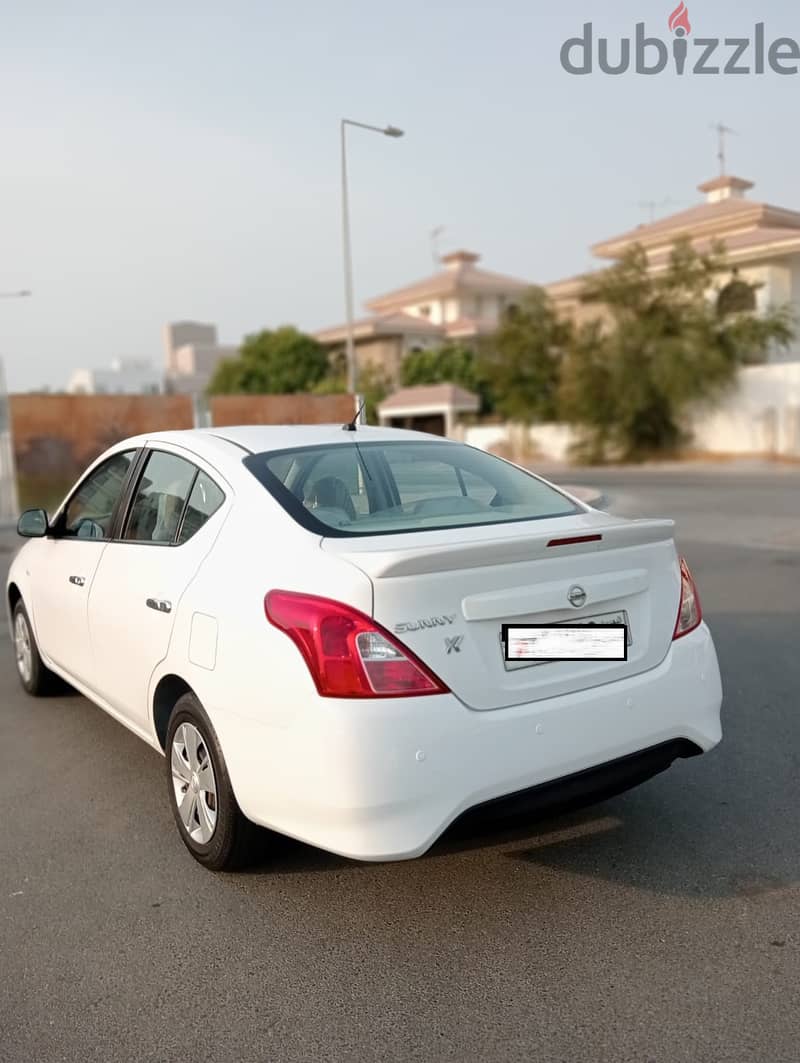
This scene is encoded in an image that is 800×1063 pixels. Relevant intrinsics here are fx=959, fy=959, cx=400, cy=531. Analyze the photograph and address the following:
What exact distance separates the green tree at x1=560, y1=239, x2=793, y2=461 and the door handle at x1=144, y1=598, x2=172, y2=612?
29.4m

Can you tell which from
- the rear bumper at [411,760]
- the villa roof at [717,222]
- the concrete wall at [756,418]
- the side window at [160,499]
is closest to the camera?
the rear bumper at [411,760]

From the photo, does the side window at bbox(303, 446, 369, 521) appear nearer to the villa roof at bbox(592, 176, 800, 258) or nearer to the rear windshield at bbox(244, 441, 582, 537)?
the rear windshield at bbox(244, 441, 582, 537)

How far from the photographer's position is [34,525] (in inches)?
189

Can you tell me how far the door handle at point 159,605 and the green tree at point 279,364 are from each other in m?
48.4

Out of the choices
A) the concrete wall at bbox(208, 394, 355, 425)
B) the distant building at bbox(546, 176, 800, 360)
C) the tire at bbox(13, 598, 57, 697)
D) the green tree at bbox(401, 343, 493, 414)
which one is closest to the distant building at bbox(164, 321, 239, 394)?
the green tree at bbox(401, 343, 493, 414)

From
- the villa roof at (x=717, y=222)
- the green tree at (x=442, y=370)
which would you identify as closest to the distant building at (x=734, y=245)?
the villa roof at (x=717, y=222)

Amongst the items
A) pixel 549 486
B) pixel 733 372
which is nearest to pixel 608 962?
pixel 549 486

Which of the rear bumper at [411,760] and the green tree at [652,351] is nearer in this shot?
the rear bumper at [411,760]

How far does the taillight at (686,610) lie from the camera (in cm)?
334

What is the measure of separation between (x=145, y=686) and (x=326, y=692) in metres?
1.16

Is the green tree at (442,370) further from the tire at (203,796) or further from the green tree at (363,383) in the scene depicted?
the tire at (203,796)

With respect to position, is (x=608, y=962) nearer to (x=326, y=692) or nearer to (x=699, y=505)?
(x=326, y=692)

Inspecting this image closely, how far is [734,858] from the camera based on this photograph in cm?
332

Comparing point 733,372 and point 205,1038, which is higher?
point 733,372
